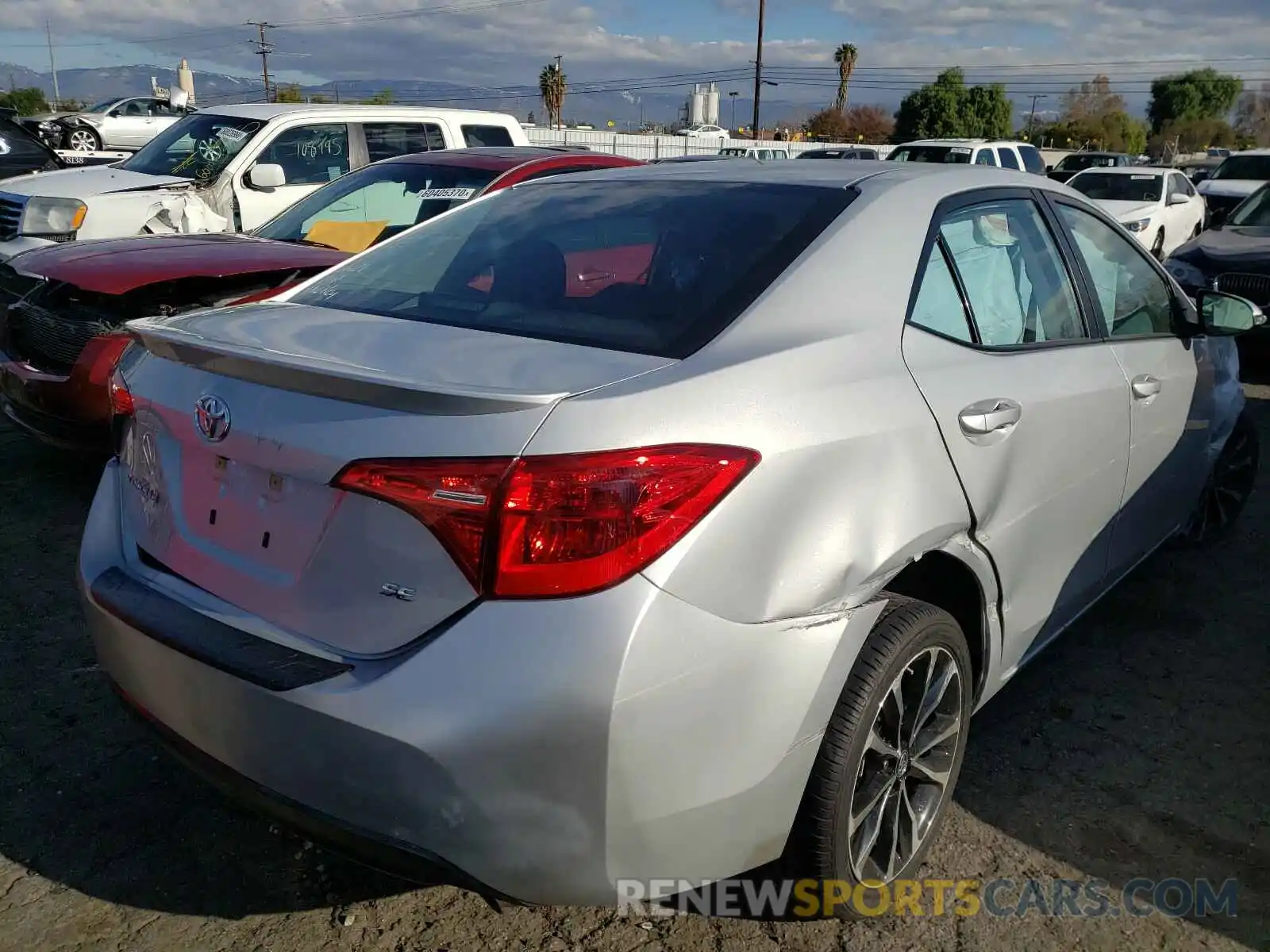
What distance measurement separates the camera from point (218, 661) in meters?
1.93

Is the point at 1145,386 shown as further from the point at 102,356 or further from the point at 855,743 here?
the point at 102,356

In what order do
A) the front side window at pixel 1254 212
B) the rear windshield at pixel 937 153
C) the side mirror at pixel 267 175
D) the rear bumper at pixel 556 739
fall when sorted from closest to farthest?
the rear bumper at pixel 556 739 < the side mirror at pixel 267 175 < the front side window at pixel 1254 212 < the rear windshield at pixel 937 153

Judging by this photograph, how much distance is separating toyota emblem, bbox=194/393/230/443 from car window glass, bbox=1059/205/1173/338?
2.52m

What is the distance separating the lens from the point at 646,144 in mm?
36219

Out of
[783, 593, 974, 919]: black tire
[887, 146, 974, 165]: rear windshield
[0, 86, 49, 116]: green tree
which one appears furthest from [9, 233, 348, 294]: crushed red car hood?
[0, 86, 49, 116]: green tree

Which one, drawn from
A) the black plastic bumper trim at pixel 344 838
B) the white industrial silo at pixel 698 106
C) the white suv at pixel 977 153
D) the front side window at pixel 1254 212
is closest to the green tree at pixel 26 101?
the white industrial silo at pixel 698 106

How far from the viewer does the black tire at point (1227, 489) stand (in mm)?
4516

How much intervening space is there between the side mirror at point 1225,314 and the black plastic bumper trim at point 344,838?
3.23 metres

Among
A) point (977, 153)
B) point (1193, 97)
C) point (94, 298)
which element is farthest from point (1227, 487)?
point (1193, 97)

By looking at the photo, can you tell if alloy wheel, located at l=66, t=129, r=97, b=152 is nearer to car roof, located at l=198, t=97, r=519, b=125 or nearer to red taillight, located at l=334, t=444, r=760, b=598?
car roof, located at l=198, t=97, r=519, b=125

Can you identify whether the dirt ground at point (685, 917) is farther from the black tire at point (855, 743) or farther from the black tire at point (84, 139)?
the black tire at point (84, 139)

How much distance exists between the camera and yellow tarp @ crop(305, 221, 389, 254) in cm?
605

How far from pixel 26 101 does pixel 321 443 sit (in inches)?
2170

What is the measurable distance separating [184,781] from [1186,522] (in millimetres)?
3758
